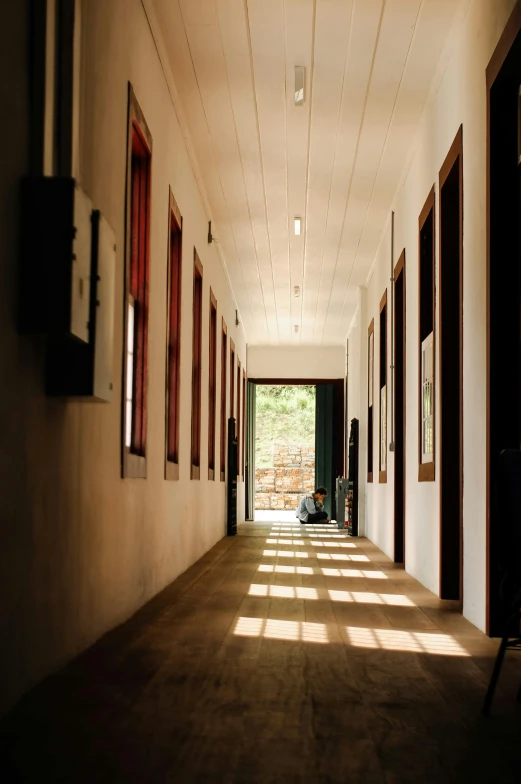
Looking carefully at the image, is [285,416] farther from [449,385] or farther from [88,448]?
[88,448]

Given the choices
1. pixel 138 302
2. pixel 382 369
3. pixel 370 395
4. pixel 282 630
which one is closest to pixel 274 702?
pixel 282 630

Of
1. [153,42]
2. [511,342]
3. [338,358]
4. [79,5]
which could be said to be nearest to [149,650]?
[511,342]

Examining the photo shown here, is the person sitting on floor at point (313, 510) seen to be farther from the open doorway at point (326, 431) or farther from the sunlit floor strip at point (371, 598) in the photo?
the sunlit floor strip at point (371, 598)

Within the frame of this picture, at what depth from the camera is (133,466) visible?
17.5 feet

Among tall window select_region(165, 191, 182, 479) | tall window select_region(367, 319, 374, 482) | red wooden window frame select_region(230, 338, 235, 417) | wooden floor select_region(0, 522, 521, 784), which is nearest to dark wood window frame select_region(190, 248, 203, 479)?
tall window select_region(165, 191, 182, 479)

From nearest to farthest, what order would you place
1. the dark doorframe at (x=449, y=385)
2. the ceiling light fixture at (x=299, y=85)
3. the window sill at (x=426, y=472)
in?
the dark doorframe at (x=449, y=385), the ceiling light fixture at (x=299, y=85), the window sill at (x=426, y=472)

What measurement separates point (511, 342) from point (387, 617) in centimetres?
172

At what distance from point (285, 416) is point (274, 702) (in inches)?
1168

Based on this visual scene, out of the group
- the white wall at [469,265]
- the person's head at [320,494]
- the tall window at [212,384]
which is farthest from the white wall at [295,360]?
the white wall at [469,265]

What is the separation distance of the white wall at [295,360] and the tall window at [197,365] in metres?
9.57

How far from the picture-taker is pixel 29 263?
314cm

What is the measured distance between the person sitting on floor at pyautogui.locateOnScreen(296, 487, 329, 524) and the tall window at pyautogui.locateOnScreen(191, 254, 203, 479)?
358 inches

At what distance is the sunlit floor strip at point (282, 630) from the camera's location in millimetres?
4668

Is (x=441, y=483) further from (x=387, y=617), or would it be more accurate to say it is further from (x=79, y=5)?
(x=79, y=5)
